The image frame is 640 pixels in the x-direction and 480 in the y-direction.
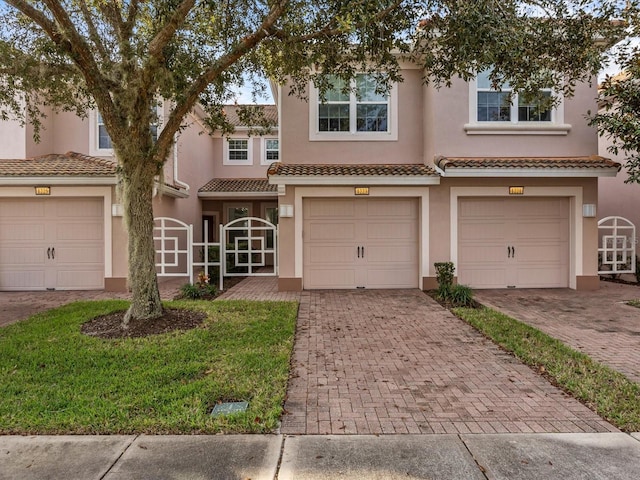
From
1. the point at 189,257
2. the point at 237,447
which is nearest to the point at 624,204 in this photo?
the point at 189,257

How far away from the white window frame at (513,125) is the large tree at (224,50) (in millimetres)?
3340

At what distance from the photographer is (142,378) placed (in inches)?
179

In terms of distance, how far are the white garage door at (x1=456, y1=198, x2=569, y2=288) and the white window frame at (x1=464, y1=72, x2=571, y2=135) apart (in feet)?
5.96

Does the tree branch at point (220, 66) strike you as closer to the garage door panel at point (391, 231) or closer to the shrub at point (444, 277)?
the garage door panel at point (391, 231)

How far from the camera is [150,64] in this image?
20.2 ft

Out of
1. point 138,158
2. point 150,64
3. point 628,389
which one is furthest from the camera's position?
point 138,158

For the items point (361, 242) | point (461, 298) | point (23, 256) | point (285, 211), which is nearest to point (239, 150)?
point (285, 211)

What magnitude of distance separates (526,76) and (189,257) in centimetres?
905

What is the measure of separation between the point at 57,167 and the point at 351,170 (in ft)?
26.9

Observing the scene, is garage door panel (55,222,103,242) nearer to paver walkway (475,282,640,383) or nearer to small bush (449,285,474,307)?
small bush (449,285,474,307)

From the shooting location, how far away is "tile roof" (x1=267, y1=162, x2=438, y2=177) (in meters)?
10.3

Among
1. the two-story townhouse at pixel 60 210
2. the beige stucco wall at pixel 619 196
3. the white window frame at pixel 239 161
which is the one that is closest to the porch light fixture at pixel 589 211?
the beige stucco wall at pixel 619 196

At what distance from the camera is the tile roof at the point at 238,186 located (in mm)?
17562

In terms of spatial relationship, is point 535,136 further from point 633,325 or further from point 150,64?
point 150,64
